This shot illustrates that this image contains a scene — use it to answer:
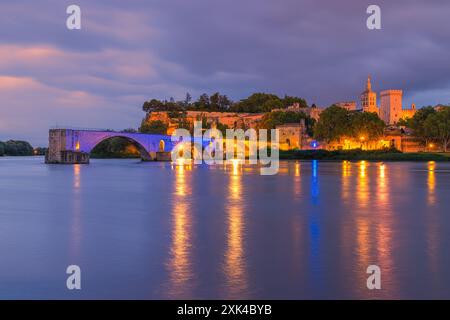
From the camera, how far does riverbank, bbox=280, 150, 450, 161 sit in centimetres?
9200

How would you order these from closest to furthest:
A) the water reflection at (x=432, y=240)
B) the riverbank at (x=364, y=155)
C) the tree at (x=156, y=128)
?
the water reflection at (x=432, y=240) < the riverbank at (x=364, y=155) < the tree at (x=156, y=128)

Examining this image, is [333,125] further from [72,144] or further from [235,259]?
[235,259]

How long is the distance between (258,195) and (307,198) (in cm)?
260

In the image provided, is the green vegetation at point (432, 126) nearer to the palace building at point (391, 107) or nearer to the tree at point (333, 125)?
the tree at point (333, 125)

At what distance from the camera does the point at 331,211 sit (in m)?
19.1

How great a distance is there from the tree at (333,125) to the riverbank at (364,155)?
4.67 metres

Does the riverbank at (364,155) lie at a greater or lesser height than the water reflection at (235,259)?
greater

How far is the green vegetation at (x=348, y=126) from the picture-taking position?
10468 cm

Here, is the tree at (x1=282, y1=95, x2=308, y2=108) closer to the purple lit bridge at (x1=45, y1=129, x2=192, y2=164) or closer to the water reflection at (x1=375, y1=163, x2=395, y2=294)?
the purple lit bridge at (x1=45, y1=129, x2=192, y2=164)

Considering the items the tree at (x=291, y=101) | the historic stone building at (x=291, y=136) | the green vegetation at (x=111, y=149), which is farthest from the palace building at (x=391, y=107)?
the green vegetation at (x=111, y=149)

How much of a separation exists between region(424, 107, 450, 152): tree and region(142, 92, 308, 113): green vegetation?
75559 mm
